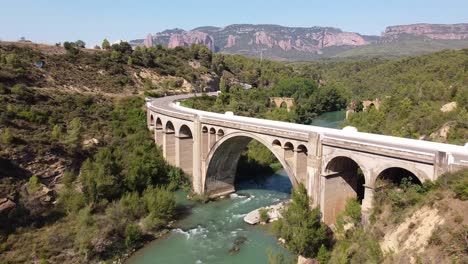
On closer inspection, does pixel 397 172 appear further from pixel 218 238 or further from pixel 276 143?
pixel 218 238

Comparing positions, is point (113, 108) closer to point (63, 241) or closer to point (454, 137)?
point (63, 241)

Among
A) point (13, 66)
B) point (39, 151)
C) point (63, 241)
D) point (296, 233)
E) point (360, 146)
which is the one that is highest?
point (13, 66)

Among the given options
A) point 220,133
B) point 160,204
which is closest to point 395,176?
point 220,133

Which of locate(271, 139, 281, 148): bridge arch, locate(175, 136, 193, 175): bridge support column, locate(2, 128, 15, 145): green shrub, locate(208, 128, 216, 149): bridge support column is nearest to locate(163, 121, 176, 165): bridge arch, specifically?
locate(175, 136, 193, 175): bridge support column

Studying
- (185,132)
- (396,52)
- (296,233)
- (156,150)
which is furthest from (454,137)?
(396,52)

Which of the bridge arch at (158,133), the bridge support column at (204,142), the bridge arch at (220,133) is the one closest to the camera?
the bridge arch at (220,133)

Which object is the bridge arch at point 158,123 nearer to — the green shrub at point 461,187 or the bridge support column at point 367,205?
the bridge support column at point 367,205

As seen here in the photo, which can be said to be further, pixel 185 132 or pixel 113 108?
pixel 113 108

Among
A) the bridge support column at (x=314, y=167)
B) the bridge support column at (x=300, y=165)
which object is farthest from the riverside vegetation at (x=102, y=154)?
the bridge support column at (x=300, y=165)
